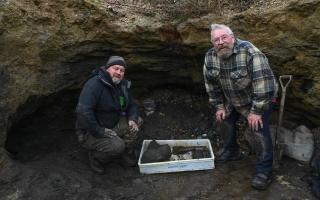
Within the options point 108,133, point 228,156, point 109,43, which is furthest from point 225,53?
point 109,43

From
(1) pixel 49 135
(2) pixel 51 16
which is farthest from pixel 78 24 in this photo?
(1) pixel 49 135

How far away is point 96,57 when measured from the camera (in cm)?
572

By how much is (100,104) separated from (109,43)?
111 cm

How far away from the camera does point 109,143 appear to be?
493 centimetres

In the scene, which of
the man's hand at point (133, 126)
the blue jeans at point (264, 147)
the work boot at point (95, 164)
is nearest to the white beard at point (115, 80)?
the man's hand at point (133, 126)

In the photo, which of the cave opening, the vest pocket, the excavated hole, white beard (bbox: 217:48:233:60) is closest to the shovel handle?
the vest pocket

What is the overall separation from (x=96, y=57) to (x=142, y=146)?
146 centimetres

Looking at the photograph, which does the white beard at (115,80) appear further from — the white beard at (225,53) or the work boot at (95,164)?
the white beard at (225,53)

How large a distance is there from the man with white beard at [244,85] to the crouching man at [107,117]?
3.59ft

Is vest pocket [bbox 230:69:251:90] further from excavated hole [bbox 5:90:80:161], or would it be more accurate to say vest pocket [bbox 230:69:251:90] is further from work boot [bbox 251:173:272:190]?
excavated hole [bbox 5:90:80:161]

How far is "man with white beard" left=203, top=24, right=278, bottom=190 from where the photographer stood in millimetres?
4418

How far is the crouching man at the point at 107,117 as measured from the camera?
4.76 m

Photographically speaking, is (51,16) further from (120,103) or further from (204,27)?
(204,27)

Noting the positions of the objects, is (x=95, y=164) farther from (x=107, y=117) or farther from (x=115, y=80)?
(x=115, y=80)
